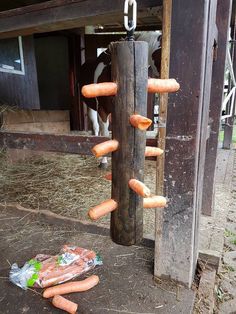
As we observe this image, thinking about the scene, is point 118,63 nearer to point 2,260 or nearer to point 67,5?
point 67,5

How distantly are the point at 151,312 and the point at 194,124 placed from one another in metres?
0.83

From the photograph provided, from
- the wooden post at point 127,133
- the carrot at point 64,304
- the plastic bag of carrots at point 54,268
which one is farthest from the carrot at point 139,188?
the plastic bag of carrots at point 54,268

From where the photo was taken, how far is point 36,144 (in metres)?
1.59

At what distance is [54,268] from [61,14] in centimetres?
129

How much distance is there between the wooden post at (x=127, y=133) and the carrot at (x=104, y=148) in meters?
0.01

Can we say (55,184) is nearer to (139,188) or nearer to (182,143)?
(182,143)

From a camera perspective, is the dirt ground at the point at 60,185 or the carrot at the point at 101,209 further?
the dirt ground at the point at 60,185

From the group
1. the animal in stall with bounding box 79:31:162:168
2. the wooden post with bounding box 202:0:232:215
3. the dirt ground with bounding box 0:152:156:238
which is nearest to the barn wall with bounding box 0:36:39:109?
the animal in stall with bounding box 79:31:162:168

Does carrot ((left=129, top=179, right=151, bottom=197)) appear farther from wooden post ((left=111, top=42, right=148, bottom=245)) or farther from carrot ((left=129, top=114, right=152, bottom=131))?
carrot ((left=129, top=114, right=152, bottom=131))

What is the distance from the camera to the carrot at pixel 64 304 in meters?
1.13

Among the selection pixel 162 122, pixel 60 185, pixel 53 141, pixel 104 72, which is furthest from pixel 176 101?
pixel 104 72

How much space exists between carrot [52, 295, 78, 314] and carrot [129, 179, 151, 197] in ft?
2.53

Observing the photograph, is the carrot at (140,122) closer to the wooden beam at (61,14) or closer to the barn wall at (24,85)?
the wooden beam at (61,14)

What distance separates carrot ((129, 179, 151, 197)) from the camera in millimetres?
609
